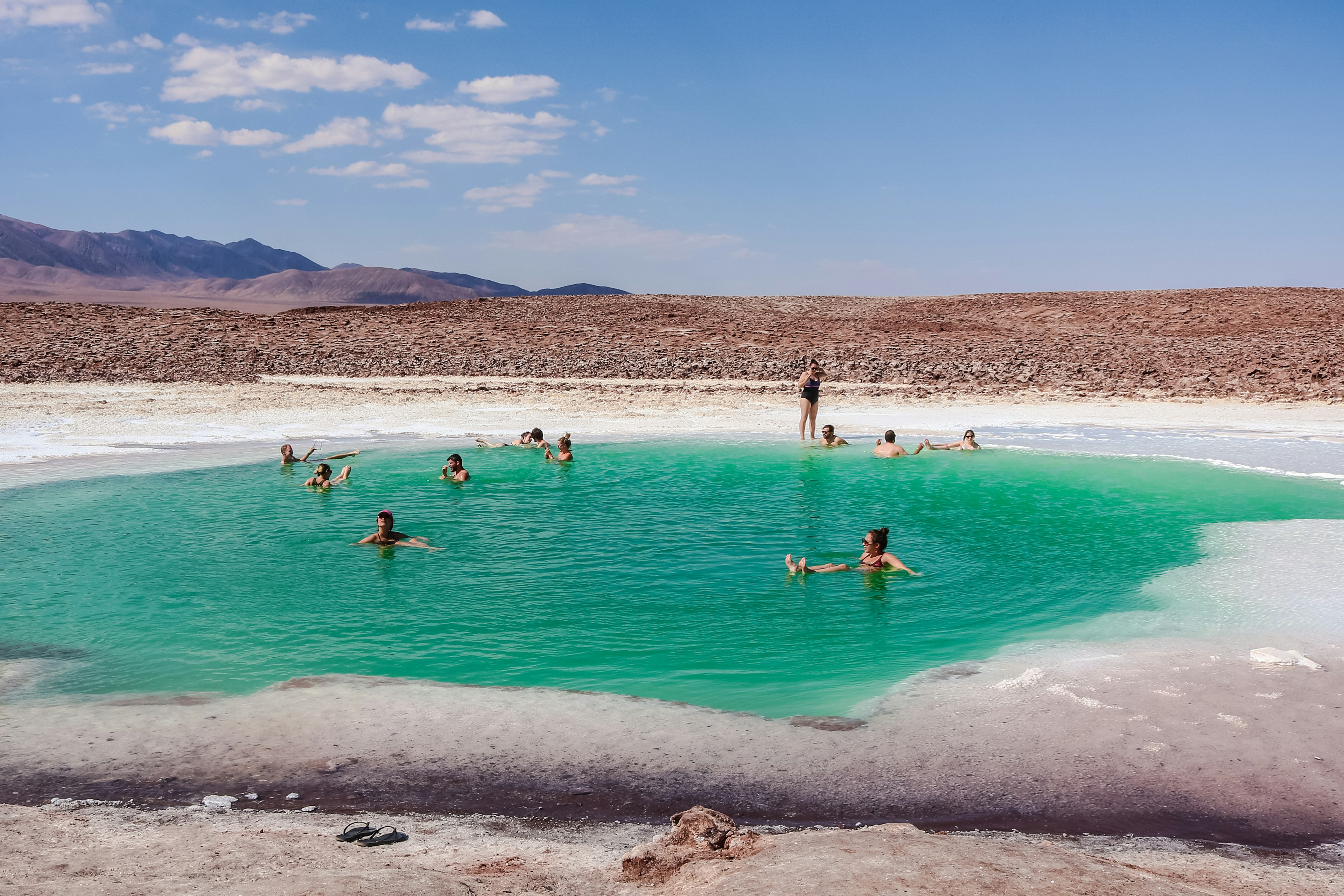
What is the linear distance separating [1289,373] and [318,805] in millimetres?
31773

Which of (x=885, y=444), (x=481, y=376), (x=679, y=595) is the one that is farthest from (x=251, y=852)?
(x=481, y=376)

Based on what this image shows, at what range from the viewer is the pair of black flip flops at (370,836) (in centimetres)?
477

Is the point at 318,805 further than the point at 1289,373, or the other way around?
the point at 1289,373

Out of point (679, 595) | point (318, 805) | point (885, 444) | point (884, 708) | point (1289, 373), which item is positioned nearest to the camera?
point (318, 805)

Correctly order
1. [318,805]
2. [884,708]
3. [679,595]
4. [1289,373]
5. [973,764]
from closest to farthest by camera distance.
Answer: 1. [318,805]
2. [973,764]
3. [884,708]
4. [679,595]
5. [1289,373]

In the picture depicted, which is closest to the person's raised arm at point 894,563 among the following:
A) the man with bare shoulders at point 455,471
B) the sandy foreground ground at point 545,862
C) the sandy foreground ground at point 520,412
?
the sandy foreground ground at point 545,862

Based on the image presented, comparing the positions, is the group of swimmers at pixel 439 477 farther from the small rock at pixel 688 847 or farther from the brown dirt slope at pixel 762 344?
the brown dirt slope at pixel 762 344

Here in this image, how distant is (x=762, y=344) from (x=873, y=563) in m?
26.7

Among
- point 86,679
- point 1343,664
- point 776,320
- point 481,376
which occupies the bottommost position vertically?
point 86,679

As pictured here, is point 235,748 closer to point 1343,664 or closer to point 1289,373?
point 1343,664

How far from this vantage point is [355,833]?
4.81 metres

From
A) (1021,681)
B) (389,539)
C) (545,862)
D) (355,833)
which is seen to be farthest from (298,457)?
(545,862)

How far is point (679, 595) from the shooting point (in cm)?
1013

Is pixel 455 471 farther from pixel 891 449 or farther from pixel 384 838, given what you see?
pixel 384 838
